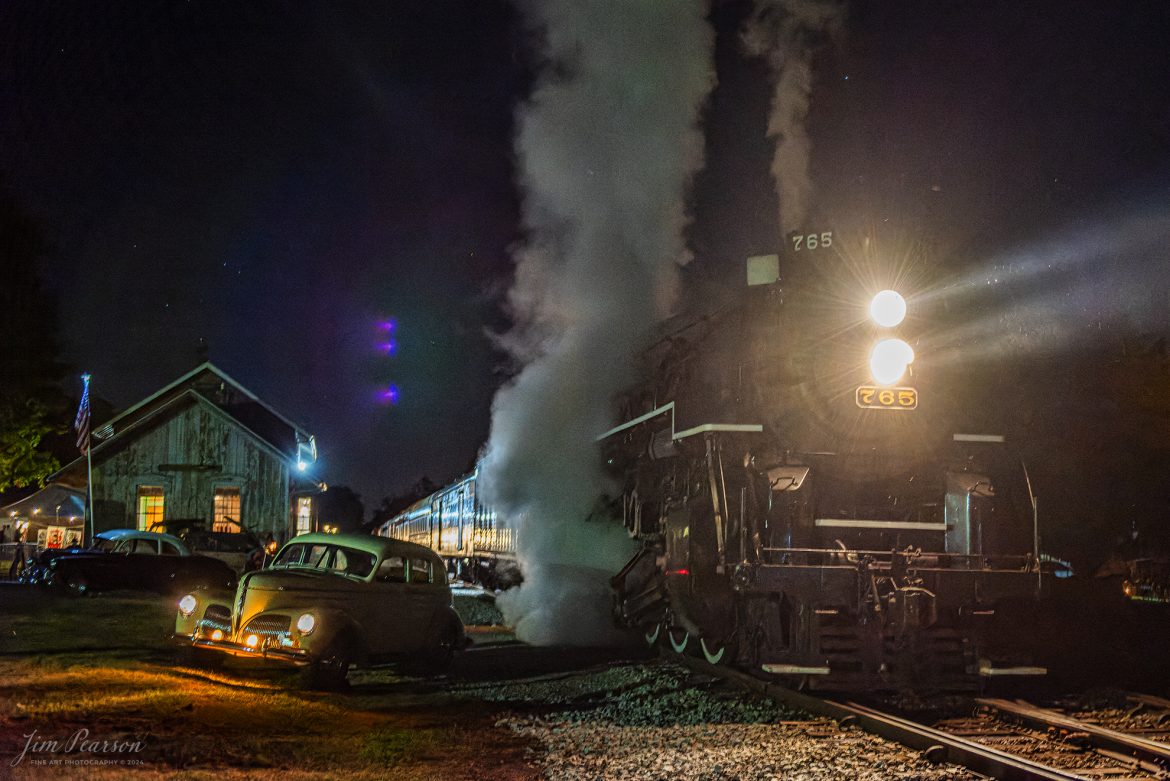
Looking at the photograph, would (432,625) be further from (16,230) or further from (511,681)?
(16,230)

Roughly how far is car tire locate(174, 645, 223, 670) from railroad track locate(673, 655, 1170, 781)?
Result: 5521 millimetres

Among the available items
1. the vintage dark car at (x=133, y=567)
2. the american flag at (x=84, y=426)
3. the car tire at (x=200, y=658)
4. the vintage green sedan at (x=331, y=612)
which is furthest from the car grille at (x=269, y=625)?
the american flag at (x=84, y=426)

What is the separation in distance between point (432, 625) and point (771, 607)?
12.7ft

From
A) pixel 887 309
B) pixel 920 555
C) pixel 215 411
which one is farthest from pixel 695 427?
pixel 215 411

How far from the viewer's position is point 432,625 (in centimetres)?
1118

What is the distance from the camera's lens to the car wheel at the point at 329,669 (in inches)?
369

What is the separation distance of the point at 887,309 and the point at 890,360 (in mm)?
478

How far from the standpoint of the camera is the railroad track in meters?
6.27

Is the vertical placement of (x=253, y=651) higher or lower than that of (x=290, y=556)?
lower

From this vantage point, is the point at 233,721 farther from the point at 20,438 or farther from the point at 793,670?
the point at 20,438

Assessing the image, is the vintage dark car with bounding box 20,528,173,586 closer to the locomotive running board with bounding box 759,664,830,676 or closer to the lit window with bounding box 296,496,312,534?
the lit window with bounding box 296,496,312,534

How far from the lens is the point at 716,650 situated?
10.8 metres

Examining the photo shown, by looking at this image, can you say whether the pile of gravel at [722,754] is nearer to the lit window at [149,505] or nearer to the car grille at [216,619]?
the car grille at [216,619]

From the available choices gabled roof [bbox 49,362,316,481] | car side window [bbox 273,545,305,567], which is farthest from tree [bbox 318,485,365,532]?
car side window [bbox 273,545,305,567]
